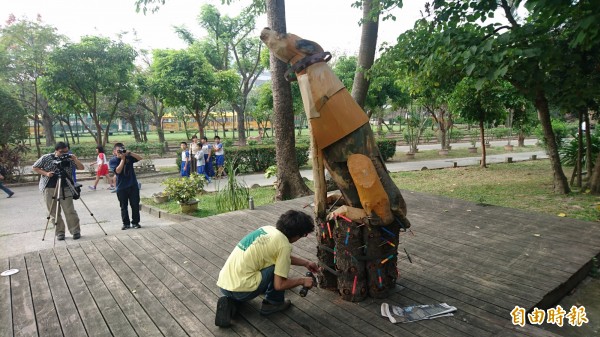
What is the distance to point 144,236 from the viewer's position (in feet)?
15.5

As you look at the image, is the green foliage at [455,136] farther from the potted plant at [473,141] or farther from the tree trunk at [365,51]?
the tree trunk at [365,51]

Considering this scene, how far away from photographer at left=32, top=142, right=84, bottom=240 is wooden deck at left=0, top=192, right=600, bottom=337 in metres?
1.63

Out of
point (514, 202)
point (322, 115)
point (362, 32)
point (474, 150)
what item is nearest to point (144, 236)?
point (322, 115)

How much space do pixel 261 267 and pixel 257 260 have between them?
0.26 ft

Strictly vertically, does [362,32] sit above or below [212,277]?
above

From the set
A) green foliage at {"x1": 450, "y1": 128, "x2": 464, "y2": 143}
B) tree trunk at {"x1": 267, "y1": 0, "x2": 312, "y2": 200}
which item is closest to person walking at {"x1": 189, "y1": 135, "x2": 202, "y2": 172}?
tree trunk at {"x1": 267, "y1": 0, "x2": 312, "y2": 200}

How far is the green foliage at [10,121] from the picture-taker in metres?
13.0

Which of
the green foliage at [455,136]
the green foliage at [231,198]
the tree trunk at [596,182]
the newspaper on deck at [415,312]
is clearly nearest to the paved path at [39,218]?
the green foliage at [231,198]

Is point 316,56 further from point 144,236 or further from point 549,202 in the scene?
point 549,202

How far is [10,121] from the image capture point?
13.1 m

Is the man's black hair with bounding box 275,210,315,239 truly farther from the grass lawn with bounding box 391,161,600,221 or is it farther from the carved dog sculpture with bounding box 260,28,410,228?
the grass lawn with bounding box 391,161,600,221

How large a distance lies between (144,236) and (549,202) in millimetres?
7066

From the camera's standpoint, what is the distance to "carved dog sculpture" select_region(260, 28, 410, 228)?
264 centimetres

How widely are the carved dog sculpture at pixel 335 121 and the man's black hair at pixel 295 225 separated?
0.47 meters
